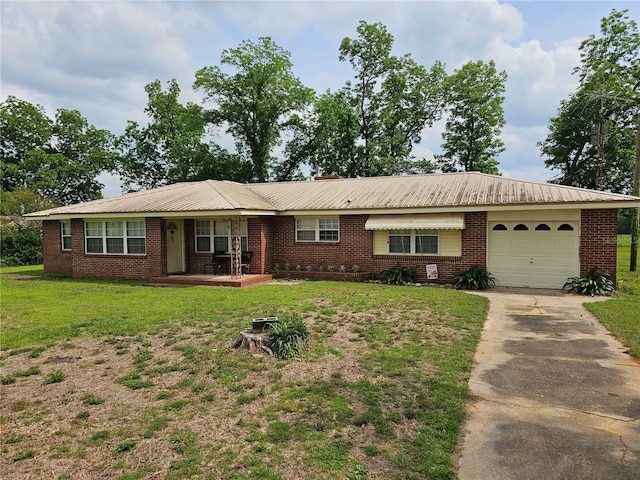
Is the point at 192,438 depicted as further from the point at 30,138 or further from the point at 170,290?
the point at 30,138

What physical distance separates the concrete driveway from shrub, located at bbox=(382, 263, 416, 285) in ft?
20.2

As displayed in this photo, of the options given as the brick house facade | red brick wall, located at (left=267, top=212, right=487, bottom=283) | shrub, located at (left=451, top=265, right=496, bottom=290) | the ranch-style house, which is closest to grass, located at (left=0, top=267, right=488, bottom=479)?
shrub, located at (left=451, top=265, right=496, bottom=290)

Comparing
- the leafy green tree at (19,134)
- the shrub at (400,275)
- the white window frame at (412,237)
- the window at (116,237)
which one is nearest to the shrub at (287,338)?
the shrub at (400,275)

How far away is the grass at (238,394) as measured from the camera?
3.54m

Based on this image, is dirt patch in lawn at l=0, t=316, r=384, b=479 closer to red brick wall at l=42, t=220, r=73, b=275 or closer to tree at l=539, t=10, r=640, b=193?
red brick wall at l=42, t=220, r=73, b=275

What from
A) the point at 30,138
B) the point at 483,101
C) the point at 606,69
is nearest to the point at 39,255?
the point at 30,138

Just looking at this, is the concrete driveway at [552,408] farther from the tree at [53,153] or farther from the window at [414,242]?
the tree at [53,153]

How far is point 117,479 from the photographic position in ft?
10.8

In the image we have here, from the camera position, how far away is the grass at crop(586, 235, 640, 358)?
22.9 ft

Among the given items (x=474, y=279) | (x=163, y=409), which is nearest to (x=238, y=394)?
(x=163, y=409)

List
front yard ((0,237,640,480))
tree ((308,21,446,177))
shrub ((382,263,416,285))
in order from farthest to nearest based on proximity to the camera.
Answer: tree ((308,21,446,177)), shrub ((382,263,416,285)), front yard ((0,237,640,480))

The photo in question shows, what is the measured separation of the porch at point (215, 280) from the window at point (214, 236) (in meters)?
1.56

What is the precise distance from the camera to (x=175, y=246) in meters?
16.7

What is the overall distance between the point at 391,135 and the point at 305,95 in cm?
804
